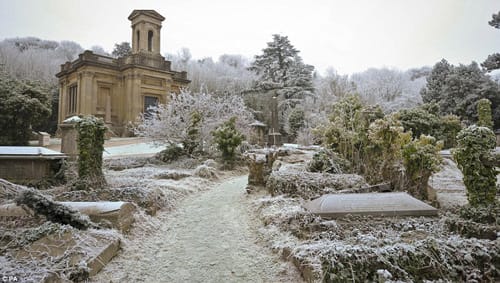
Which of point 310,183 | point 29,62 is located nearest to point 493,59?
point 310,183

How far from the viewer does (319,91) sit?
73.4 feet

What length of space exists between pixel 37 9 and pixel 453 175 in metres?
11.1

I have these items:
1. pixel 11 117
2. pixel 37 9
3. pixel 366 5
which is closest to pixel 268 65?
pixel 366 5

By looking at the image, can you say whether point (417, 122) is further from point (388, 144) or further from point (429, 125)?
point (388, 144)

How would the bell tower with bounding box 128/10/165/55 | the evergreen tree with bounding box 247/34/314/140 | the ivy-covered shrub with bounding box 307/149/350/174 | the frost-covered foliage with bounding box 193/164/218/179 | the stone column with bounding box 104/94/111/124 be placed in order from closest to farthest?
the ivy-covered shrub with bounding box 307/149/350/174 → the frost-covered foliage with bounding box 193/164/218/179 → the stone column with bounding box 104/94/111/124 → the bell tower with bounding box 128/10/165/55 → the evergreen tree with bounding box 247/34/314/140

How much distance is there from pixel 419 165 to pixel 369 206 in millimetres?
1861

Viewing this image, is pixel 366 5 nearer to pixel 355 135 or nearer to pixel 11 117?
pixel 355 135

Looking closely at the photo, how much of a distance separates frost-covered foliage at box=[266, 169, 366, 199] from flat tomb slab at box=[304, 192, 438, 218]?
806mm

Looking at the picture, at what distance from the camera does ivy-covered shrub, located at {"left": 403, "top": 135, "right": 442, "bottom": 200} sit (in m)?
4.26

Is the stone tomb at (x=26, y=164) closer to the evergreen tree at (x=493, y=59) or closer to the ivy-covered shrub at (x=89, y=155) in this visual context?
the ivy-covered shrub at (x=89, y=155)

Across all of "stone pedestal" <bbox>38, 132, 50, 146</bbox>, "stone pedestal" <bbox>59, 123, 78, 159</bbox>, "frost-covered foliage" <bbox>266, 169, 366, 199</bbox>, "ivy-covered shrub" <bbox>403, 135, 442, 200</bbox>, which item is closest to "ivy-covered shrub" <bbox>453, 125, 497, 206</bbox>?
"ivy-covered shrub" <bbox>403, 135, 442, 200</bbox>

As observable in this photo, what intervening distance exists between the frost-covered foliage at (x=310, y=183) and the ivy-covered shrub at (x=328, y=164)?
0.73 m

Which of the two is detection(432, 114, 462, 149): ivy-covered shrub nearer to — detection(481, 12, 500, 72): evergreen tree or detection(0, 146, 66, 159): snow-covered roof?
detection(481, 12, 500, 72): evergreen tree

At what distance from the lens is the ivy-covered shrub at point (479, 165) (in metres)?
2.96
